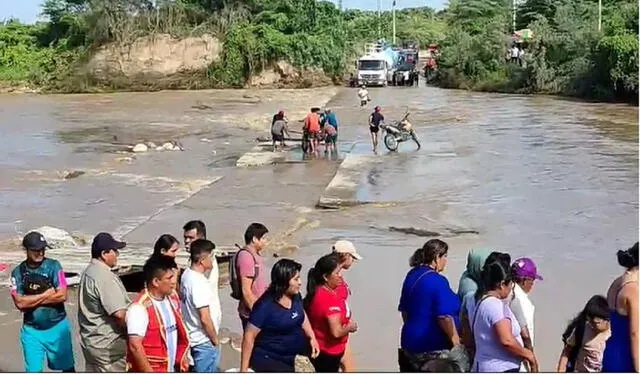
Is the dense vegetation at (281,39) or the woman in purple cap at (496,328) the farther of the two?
the dense vegetation at (281,39)

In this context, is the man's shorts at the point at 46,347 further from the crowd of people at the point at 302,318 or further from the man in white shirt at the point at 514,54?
the man in white shirt at the point at 514,54

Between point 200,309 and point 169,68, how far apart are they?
55667 millimetres

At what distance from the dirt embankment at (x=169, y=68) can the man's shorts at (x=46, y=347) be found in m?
52.6

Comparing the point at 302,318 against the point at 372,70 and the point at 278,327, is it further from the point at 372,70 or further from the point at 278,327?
the point at 372,70

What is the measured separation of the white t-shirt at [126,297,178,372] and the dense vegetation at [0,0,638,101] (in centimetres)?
4388

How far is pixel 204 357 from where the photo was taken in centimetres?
637

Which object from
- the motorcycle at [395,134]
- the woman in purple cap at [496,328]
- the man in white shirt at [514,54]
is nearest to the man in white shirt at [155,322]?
the woman in purple cap at [496,328]

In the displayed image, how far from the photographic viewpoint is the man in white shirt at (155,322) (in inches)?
219

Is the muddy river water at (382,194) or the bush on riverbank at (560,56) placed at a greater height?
the bush on riverbank at (560,56)

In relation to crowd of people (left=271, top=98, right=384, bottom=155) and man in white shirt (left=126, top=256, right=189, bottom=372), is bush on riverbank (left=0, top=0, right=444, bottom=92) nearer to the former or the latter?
crowd of people (left=271, top=98, right=384, bottom=155)

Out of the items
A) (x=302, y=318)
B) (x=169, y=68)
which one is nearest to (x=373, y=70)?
(x=169, y=68)

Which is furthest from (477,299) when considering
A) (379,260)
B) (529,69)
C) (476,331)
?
(529,69)

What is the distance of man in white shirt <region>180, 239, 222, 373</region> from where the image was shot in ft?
20.5

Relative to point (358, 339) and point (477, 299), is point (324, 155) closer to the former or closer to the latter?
point (358, 339)
